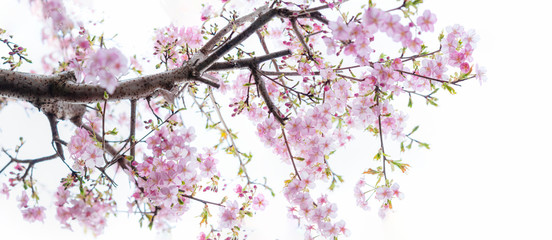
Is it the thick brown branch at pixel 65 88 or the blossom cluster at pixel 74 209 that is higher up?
the thick brown branch at pixel 65 88

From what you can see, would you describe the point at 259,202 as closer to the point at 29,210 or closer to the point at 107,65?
the point at 107,65

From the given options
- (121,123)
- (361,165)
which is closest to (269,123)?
(361,165)

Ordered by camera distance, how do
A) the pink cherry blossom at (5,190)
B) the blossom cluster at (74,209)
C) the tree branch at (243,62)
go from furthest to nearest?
the pink cherry blossom at (5,190) < the blossom cluster at (74,209) < the tree branch at (243,62)

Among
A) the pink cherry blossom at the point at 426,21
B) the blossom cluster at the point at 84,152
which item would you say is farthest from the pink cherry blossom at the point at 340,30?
the blossom cluster at the point at 84,152

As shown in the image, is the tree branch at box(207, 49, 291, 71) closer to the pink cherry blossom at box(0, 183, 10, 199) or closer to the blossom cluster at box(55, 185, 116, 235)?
the blossom cluster at box(55, 185, 116, 235)

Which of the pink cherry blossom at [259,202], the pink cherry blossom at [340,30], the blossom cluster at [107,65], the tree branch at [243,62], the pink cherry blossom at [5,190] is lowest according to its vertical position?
the blossom cluster at [107,65]

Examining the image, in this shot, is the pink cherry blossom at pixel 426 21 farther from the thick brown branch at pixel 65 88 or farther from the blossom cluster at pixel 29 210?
the blossom cluster at pixel 29 210

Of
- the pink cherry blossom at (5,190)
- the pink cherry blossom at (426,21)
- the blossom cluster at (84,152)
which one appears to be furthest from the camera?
the pink cherry blossom at (5,190)

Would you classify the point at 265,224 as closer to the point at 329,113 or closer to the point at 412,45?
the point at 329,113

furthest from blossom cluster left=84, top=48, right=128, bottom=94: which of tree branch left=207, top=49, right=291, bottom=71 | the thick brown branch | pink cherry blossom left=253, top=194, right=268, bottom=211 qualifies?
pink cherry blossom left=253, top=194, right=268, bottom=211

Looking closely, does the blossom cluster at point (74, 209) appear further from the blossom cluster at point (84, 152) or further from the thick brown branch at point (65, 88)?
the thick brown branch at point (65, 88)

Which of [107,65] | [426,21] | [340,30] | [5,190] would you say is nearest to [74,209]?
[5,190]

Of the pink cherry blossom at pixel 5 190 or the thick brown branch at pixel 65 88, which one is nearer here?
the thick brown branch at pixel 65 88

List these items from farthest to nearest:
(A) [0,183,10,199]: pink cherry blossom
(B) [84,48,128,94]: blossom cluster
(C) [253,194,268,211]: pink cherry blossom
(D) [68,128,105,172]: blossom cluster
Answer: (A) [0,183,10,199]: pink cherry blossom → (C) [253,194,268,211]: pink cherry blossom → (D) [68,128,105,172]: blossom cluster → (B) [84,48,128,94]: blossom cluster
